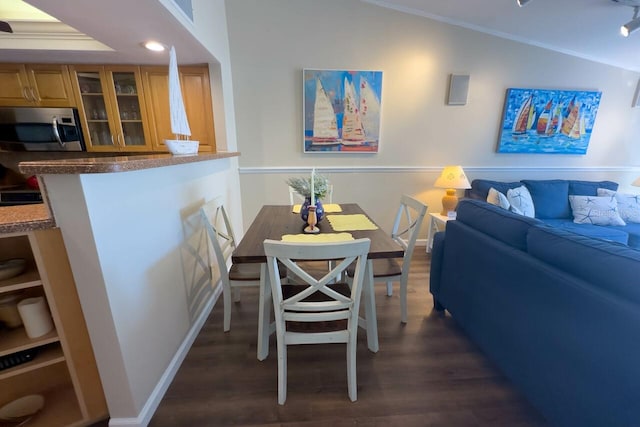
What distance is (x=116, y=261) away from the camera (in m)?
1.06

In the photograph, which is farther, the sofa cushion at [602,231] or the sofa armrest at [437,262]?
the sofa cushion at [602,231]

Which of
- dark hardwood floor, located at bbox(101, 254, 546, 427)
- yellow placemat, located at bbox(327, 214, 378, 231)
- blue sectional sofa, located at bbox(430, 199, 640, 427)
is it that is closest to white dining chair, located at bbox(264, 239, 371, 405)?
dark hardwood floor, located at bbox(101, 254, 546, 427)

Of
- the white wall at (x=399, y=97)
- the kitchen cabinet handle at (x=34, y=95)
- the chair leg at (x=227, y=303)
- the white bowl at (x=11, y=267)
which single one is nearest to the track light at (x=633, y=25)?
the white wall at (x=399, y=97)

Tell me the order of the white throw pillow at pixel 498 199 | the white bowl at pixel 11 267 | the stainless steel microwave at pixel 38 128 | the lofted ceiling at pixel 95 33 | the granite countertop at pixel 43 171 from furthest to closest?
1. the white throw pillow at pixel 498 199
2. the stainless steel microwave at pixel 38 128
3. the lofted ceiling at pixel 95 33
4. the white bowl at pixel 11 267
5. the granite countertop at pixel 43 171

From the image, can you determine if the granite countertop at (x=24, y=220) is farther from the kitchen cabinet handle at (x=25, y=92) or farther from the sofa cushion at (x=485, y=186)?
the sofa cushion at (x=485, y=186)

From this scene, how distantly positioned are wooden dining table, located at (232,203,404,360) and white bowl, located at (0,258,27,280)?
829mm

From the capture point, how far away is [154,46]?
6.43 ft

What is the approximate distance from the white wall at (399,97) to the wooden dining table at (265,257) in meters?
1.34

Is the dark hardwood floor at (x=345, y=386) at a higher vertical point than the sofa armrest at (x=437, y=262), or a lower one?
lower

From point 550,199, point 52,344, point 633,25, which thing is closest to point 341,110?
point 633,25

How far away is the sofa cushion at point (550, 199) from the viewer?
9.76ft

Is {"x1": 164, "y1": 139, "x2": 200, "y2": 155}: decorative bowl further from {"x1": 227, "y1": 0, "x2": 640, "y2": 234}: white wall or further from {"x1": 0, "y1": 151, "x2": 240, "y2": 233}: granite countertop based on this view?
{"x1": 227, "y1": 0, "x2": 640, "y2": 234}: white wall

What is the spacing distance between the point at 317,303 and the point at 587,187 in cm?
382

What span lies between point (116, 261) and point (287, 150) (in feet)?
7.09
